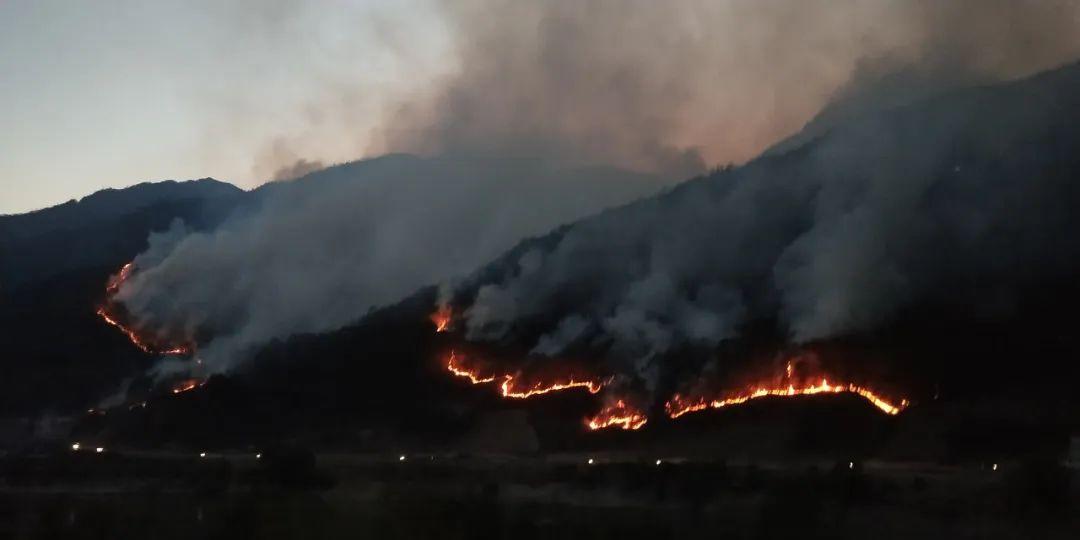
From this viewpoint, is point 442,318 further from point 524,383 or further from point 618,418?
point 618,418

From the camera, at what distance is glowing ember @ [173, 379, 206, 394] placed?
95.2 meters

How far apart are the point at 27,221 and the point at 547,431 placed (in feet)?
347

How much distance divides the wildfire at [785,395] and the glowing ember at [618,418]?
6.95ft

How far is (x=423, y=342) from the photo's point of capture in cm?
9200

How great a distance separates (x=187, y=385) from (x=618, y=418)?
46.3 m

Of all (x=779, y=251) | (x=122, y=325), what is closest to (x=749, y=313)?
(x=779, y=251)

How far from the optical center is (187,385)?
99.1 meters

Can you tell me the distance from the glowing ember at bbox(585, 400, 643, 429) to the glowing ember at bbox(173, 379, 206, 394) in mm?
39507

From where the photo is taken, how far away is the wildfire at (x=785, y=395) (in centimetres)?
6581

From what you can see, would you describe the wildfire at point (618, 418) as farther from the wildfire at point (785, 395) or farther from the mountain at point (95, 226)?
the mountain at point (95, 226)

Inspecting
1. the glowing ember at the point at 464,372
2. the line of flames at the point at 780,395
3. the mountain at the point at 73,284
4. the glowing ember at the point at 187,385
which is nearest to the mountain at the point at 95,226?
the mountain at the point at 73,284

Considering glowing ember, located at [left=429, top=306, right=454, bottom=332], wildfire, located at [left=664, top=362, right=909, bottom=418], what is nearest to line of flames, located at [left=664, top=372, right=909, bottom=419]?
wildfire, located at [left=664, top=362, right=909, bottom=418]

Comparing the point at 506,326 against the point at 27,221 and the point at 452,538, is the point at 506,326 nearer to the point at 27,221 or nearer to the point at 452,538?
the point at 452,538

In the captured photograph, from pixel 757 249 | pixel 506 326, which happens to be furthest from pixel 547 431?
pixel 757 249
